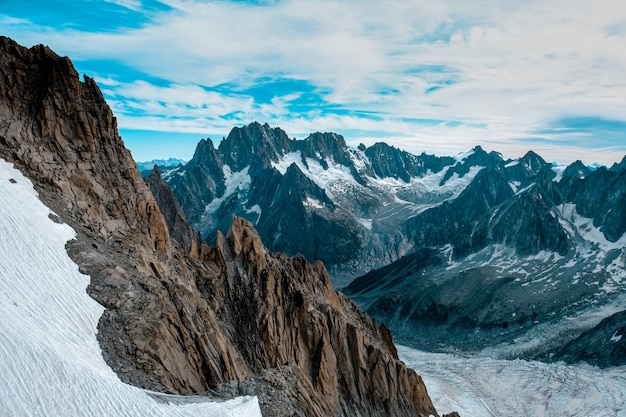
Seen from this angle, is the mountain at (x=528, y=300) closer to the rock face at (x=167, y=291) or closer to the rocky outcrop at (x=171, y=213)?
the rocky outcrop at (x=171, y=213)

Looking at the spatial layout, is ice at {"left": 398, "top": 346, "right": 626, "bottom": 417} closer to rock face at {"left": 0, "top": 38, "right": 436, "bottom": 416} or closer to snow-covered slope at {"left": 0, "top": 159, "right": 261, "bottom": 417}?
rock face at {"left": 0, "top": 38, "right": 436, "bottom": 416}

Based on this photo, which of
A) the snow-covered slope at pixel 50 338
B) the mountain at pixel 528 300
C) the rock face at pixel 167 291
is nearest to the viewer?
the snow-covered slope at pixel 50 338

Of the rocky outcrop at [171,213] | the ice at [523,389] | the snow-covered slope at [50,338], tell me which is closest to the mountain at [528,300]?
the ice at [523,389]

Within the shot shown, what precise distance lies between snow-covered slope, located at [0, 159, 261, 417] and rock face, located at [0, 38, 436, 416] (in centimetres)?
109

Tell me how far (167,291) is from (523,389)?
89447 millimetres

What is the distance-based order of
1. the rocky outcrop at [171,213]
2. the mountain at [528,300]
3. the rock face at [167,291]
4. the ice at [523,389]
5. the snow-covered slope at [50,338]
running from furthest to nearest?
the rocky outcrop at [171,213] → the mountain at [528,300] → the ice at [523,389] → the rock face at [167,291] → the snow-covered slope at [50,338]

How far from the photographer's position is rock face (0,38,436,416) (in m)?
25.9

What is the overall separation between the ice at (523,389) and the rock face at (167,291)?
3875 centimetres

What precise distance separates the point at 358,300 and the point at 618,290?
9537 cm

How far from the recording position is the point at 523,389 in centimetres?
9500

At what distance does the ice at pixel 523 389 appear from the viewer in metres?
84.9

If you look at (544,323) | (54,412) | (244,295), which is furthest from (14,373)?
(544,323)

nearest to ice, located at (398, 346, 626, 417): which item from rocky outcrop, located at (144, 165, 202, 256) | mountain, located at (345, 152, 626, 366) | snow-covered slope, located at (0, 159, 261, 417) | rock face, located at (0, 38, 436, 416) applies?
mountain, located at (345, 152, 626, 366)

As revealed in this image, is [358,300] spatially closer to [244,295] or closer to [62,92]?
[244,295]
